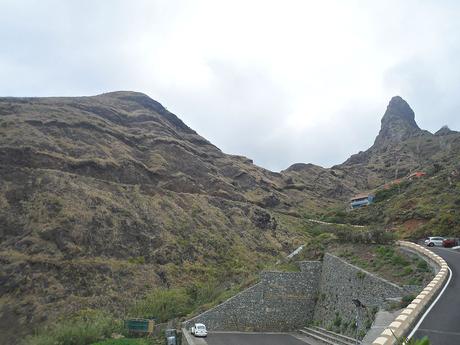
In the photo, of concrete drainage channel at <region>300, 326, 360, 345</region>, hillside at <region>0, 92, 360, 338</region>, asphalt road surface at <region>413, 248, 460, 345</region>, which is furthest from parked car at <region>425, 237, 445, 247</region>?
asphalt road surface at <region>413, 248, 460, 345</region>

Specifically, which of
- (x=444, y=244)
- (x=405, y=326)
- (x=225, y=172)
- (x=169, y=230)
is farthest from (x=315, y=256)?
(x=225, y=172)

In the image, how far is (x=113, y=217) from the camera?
51.7m

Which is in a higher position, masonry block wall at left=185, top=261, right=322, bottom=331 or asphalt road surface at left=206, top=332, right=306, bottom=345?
masonry block wall at left=185, top=261, right=322, bottom=331

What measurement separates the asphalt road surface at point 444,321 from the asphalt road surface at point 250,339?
1121 centimetres

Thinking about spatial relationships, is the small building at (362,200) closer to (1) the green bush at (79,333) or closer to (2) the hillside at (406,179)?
(2) the hillside at (406,179)

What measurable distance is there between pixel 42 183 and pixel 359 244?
3937cm

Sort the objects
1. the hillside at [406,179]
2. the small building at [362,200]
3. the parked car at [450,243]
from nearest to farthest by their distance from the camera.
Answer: the parked car at [450,243], the hillside at [406,179], the small building at [362,200]

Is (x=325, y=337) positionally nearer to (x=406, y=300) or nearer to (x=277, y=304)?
(x=277, y=304)

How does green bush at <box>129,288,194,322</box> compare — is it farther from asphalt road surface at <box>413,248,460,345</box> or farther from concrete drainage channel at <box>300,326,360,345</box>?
asphalt road surface at <box>413,248,460,345</box>

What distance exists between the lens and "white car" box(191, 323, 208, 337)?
82.2 ft

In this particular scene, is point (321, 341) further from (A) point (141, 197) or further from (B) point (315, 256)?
(A) point (141, 197)

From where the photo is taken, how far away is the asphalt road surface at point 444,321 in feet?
30.9

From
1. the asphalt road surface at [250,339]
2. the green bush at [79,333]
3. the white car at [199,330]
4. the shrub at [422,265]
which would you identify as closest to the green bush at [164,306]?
the green bush at [79,333]

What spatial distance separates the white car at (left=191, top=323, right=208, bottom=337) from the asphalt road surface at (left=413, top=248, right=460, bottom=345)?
14896 millimetres
